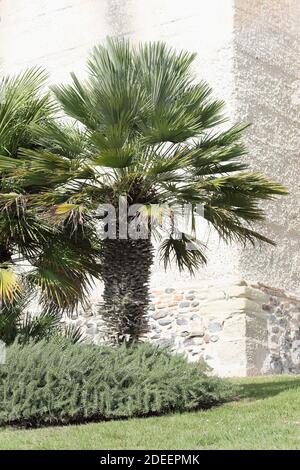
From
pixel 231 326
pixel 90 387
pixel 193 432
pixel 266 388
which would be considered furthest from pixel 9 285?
pixel 231 326

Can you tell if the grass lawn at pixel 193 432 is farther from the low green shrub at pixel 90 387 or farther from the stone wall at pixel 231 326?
the stone wall at pixel 231 326

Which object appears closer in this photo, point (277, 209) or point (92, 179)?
point (92, 179)

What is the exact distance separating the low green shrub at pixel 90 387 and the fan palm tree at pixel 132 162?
0.89m

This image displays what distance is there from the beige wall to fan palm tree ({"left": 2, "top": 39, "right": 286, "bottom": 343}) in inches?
167

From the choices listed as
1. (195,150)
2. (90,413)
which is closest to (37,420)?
(90,413)

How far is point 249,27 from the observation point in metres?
16.8

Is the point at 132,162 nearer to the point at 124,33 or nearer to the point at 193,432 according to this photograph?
the point at 193,432

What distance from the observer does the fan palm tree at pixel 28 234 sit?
11789 mm

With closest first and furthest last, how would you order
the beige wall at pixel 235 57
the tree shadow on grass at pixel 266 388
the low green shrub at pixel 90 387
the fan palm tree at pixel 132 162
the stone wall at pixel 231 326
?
the low green shrub at pixel 90 387 < the fan palm tree at pixel 132 162 < the tree shadow on grass at pixel 266 388 < the stone wall at pixel 231 326 < the beige wall at pixel 235 57

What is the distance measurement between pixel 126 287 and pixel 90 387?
1.62 m

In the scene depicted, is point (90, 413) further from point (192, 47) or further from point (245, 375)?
point (192, 47)

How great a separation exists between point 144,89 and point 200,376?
359 cm

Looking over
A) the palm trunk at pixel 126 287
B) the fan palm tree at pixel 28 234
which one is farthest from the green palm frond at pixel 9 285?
the palm trunk at pixel 126 287

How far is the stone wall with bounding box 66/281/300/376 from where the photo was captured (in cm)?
1544
